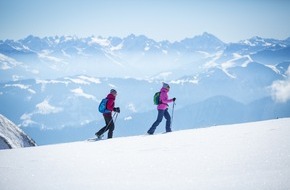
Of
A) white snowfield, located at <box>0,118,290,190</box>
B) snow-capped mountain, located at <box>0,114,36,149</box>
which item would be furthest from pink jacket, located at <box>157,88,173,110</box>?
white snowfield, located at <box>0,118,290,190</box>

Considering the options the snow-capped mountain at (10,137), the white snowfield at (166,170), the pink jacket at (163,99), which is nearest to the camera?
the white snowfield at (166,170)

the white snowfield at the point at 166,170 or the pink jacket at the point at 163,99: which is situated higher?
the pink jacket at the point at 163,99

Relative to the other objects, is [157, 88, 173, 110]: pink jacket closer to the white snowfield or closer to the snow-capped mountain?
the snow-capped mountain

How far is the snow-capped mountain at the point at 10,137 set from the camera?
13812 millimetres

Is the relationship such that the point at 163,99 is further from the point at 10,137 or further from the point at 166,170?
the point at 166,170

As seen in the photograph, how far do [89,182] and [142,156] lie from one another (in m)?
2.08

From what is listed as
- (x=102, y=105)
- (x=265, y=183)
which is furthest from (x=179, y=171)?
(x=102, y=105)

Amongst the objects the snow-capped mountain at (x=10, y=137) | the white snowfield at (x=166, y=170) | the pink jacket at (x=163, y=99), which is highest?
the pink jacket at (x=163, y=99)

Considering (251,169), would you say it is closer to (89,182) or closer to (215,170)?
(215,170)

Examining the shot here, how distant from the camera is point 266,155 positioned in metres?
5.58

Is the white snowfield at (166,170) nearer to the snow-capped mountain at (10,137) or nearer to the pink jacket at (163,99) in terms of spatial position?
the snow-capped mountain at (10,137)

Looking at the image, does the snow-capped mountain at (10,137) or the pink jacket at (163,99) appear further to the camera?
the pink jacket at (163,99)

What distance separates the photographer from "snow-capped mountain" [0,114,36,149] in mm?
13812

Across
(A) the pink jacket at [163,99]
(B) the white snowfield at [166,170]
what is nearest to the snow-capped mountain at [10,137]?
(B) the white snowfield at [166,170]
